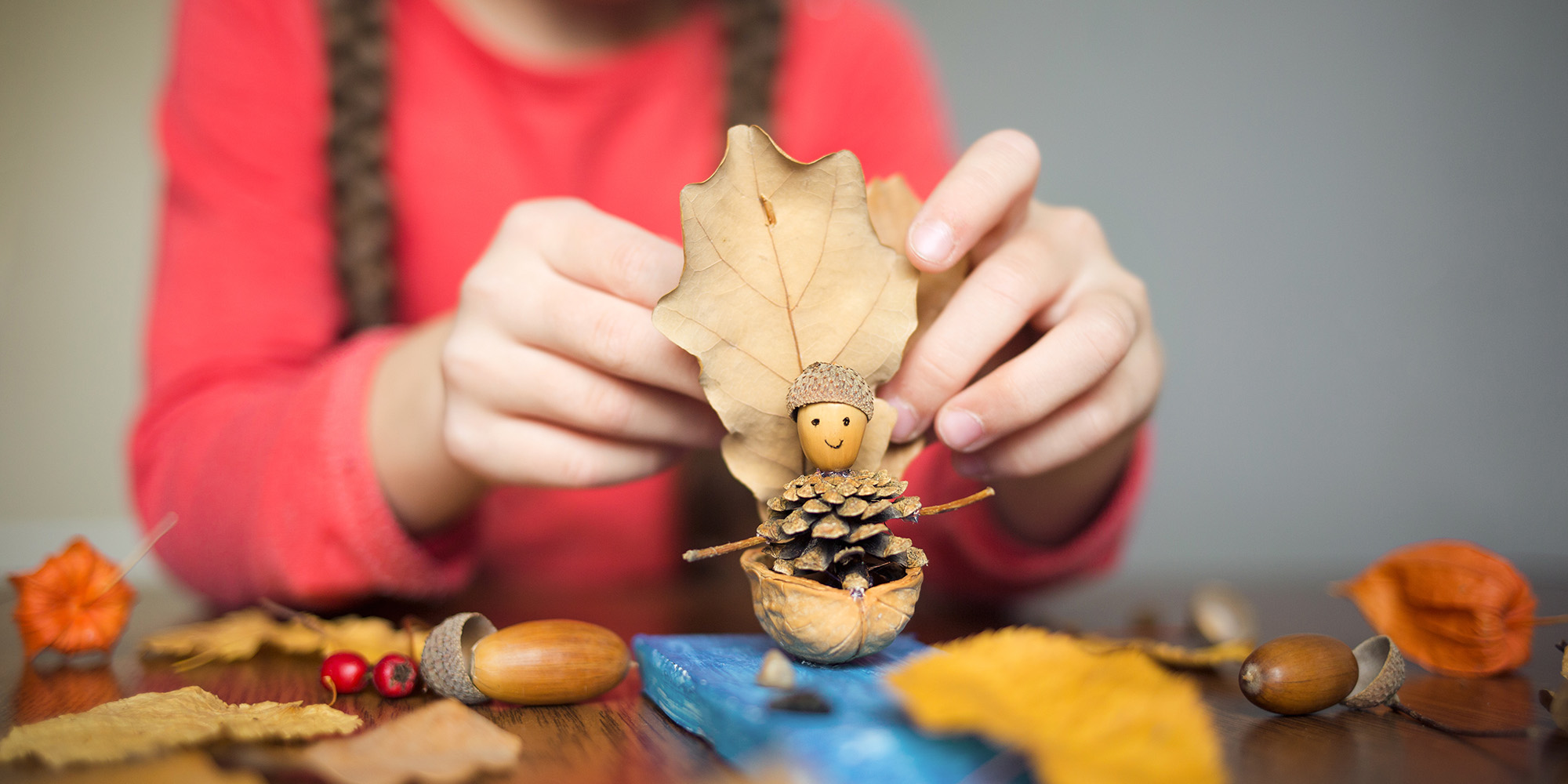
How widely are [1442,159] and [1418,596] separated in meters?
2.16

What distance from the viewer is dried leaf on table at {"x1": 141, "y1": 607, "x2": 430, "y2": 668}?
0.66 m

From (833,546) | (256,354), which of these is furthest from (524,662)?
(256,354)

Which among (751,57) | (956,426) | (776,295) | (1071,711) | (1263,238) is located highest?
(751,57)

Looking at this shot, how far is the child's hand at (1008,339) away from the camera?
619 mm

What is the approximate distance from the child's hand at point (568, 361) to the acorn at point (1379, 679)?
1.57 feet

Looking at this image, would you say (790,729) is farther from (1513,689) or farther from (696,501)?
(696,501)

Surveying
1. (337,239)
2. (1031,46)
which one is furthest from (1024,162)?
(1031,46)

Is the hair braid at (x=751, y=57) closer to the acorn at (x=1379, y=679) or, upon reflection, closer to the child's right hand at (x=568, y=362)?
the child's right hand at (x=568, y=362)

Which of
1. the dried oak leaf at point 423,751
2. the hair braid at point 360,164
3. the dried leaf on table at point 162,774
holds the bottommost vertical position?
the dried oak leaf at point 423,751

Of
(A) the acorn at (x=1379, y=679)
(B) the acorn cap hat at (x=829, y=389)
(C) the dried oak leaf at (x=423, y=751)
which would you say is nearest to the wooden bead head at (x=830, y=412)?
(B) the acorn cap hat at (x=829, y=389)

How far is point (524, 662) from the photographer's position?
0.54 meters

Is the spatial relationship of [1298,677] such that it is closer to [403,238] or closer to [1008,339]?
[1008,339]

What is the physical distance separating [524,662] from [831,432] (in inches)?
9.4

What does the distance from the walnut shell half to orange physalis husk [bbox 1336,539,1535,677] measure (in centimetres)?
44
